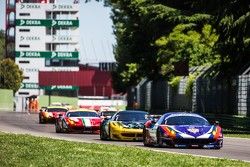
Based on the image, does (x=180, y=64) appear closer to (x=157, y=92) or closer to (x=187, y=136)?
(x=157, y=92)

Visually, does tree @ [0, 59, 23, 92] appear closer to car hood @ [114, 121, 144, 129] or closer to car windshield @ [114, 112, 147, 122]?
car windshield @ [114, 112, 147, 122]

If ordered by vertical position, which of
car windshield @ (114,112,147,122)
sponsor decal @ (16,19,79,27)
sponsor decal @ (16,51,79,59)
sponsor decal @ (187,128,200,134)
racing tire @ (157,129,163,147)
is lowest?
racing tire @ (157,129,163,147)

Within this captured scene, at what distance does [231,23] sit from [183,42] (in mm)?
27351

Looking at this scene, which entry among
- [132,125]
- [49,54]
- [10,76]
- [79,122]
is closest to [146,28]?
[79,122]

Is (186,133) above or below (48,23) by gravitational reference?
below

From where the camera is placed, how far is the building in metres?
163

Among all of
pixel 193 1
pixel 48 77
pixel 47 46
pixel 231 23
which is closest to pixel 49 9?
pixel 47 46

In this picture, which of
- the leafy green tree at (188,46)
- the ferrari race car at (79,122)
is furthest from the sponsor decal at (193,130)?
the leafy green tree at (188,46)

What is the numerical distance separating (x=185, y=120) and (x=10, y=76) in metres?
125

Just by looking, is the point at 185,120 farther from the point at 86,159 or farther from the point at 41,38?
the point at 41,38

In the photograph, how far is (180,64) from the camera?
2685 inches

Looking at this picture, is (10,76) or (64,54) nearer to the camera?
(10,76)

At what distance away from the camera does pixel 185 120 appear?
24562 mm

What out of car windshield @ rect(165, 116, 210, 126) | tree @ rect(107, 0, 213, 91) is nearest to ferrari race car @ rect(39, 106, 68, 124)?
tree @ rect(107, 0, 213, 91)
